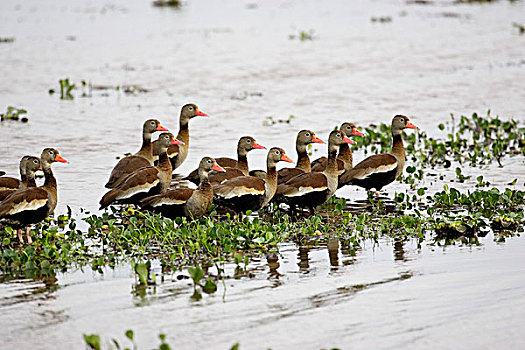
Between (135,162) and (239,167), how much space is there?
1506 mm

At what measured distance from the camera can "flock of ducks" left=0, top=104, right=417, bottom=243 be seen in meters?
10.3

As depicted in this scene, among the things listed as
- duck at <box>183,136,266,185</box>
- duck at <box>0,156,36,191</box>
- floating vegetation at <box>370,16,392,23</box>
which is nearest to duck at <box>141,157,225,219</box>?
duck at <box>183,136,266,185</box>

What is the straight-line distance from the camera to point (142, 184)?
11.4 metres

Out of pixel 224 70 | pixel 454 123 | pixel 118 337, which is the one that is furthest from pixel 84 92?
pixel 118 337

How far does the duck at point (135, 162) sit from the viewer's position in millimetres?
12281

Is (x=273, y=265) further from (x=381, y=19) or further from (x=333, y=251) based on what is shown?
(x=381, y=19)

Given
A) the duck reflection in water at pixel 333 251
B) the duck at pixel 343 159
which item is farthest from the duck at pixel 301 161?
the duck reflection in water at pixel 333 251

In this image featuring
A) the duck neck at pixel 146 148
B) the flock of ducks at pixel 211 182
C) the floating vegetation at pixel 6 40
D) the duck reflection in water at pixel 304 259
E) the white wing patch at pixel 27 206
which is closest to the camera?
the duck reflection in water at pixel 304 259

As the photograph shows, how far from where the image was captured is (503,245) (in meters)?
9.76

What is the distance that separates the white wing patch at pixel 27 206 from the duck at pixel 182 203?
1.28 metres

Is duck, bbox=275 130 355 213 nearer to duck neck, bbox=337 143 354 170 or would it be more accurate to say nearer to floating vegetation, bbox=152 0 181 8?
duck neck, bbox=337 143 354 170

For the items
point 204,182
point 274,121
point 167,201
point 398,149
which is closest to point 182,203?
point 167,201

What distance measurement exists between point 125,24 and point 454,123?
20557 millimetres

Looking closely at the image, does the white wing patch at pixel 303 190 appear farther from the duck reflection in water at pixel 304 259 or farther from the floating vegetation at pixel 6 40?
the floating vegetation at pixel 6 40
